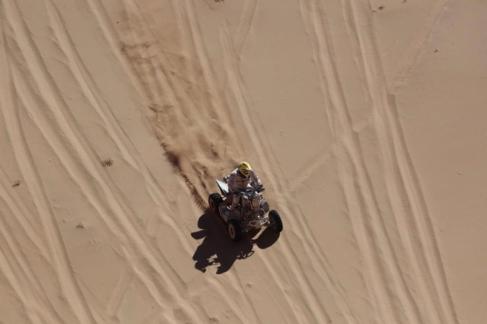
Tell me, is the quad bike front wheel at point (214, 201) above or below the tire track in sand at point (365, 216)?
above

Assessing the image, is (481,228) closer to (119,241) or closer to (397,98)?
(397,98)

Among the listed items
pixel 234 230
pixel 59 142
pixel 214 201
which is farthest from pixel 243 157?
pixel 59 142

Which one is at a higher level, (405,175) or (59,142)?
(59,142)

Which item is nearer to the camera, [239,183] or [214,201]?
[239,183]

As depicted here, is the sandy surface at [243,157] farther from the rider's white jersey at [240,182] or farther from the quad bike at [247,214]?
the rider's white jersey at [240,182]

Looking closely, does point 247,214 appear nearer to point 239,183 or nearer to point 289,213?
point 239,183

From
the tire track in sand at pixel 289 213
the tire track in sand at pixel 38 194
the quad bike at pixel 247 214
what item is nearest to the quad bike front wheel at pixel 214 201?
the quad bike at pixel 247 214
